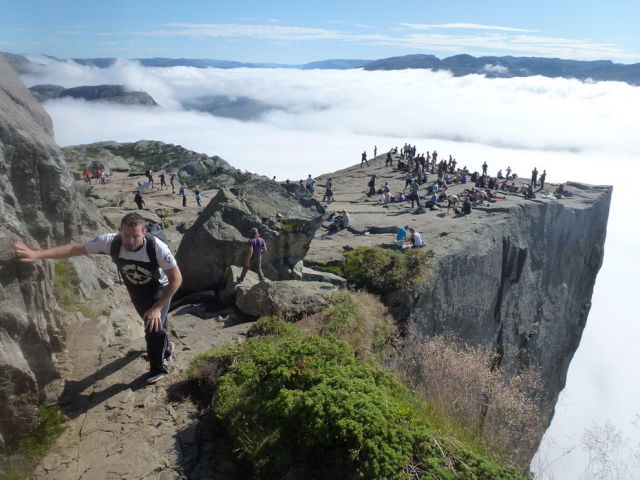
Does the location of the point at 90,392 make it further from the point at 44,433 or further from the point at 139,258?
the point at 139,258

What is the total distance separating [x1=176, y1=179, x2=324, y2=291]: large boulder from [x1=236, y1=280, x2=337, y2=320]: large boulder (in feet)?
7.88

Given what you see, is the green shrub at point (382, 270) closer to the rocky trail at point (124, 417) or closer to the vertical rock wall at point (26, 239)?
the rocky trail at point (124, 417)

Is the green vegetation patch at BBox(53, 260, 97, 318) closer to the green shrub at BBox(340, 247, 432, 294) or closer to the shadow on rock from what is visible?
the shadow on rock

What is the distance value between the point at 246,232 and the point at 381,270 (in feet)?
16.3

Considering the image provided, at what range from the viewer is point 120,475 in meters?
5.41

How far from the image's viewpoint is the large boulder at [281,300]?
10977mm

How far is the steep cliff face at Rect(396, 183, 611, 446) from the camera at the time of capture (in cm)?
1936

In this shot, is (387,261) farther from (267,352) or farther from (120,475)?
(120,475)

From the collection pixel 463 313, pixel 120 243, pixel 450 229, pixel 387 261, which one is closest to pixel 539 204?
pixel 450 229

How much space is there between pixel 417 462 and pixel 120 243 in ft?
15.2

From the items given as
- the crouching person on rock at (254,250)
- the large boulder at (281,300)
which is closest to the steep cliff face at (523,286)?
the large boulder at (281,300)

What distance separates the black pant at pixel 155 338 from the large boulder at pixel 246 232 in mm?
6392

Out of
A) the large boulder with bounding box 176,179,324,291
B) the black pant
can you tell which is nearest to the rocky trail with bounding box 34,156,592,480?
the black pant

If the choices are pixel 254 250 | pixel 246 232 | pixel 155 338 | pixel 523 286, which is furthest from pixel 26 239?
pixel 523 286
